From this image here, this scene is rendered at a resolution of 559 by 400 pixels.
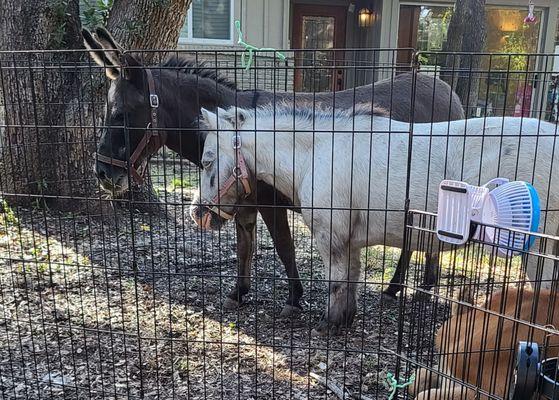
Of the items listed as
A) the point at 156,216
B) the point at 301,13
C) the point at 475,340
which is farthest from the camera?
the point at 301,13

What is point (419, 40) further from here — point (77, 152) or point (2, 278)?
point (2, 278)

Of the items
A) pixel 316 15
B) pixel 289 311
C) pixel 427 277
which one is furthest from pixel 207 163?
pixel 316 15

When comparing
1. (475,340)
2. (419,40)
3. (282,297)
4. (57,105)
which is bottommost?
(282,297)

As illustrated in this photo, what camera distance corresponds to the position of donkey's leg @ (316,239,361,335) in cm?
334

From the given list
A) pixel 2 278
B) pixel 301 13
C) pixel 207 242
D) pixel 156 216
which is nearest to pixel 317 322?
pixel 207 242

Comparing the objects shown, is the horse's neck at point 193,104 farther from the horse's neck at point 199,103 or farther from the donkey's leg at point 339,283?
the donkey's leg at point 339,283

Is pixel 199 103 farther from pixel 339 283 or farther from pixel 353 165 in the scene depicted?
pixel 339 283

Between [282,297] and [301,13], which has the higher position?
[301,13]

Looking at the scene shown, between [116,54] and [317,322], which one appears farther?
[317,322]

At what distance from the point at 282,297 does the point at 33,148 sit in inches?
130

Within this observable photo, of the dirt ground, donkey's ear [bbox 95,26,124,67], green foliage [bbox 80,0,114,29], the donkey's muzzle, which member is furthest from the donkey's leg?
green foliage [bbox 80,0,114,29]

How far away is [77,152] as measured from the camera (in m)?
5.84

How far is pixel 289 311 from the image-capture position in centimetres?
404

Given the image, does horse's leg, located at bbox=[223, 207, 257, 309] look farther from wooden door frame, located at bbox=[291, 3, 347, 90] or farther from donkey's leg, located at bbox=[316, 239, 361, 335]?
wooden door frame, located at bbox=[291, 3, 347, 90]
